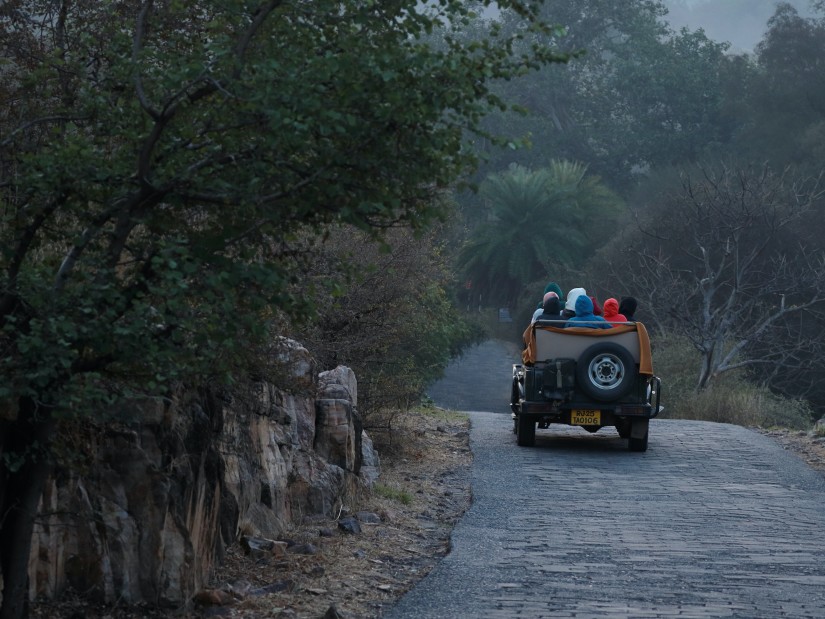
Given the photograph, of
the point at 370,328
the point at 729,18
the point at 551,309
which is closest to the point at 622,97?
the point at 551,309

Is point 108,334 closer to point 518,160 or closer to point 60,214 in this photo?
point 60,214

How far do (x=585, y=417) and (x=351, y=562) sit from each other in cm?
757

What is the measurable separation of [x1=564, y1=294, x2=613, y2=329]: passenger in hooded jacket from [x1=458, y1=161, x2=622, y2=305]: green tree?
3175 centimetres

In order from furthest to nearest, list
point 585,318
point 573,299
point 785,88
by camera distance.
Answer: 1. point 785,88
2. point 573,299
3. point 585,318

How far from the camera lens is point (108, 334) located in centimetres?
621

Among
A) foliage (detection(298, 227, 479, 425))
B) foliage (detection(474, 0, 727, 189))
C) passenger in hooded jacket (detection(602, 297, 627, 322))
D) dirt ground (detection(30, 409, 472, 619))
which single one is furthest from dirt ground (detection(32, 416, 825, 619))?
foliage (detection(474, 0, 727, 189))

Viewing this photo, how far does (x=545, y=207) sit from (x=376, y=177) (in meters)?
45.1

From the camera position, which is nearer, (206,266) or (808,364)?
(206,266)

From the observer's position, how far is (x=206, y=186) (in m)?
6.61

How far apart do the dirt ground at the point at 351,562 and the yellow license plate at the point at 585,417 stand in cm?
160

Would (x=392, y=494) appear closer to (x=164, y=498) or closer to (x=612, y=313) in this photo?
(x=612, y=313)

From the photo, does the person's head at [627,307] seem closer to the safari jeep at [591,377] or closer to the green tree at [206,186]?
the safari jeep at [591,377]

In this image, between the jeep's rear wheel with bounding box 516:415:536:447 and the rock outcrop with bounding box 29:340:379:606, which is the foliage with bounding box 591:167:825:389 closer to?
→ the jeep's rear wheel with bounding box 516:415:536:447

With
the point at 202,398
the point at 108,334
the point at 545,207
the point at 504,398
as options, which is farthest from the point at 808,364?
the point at 108,334
